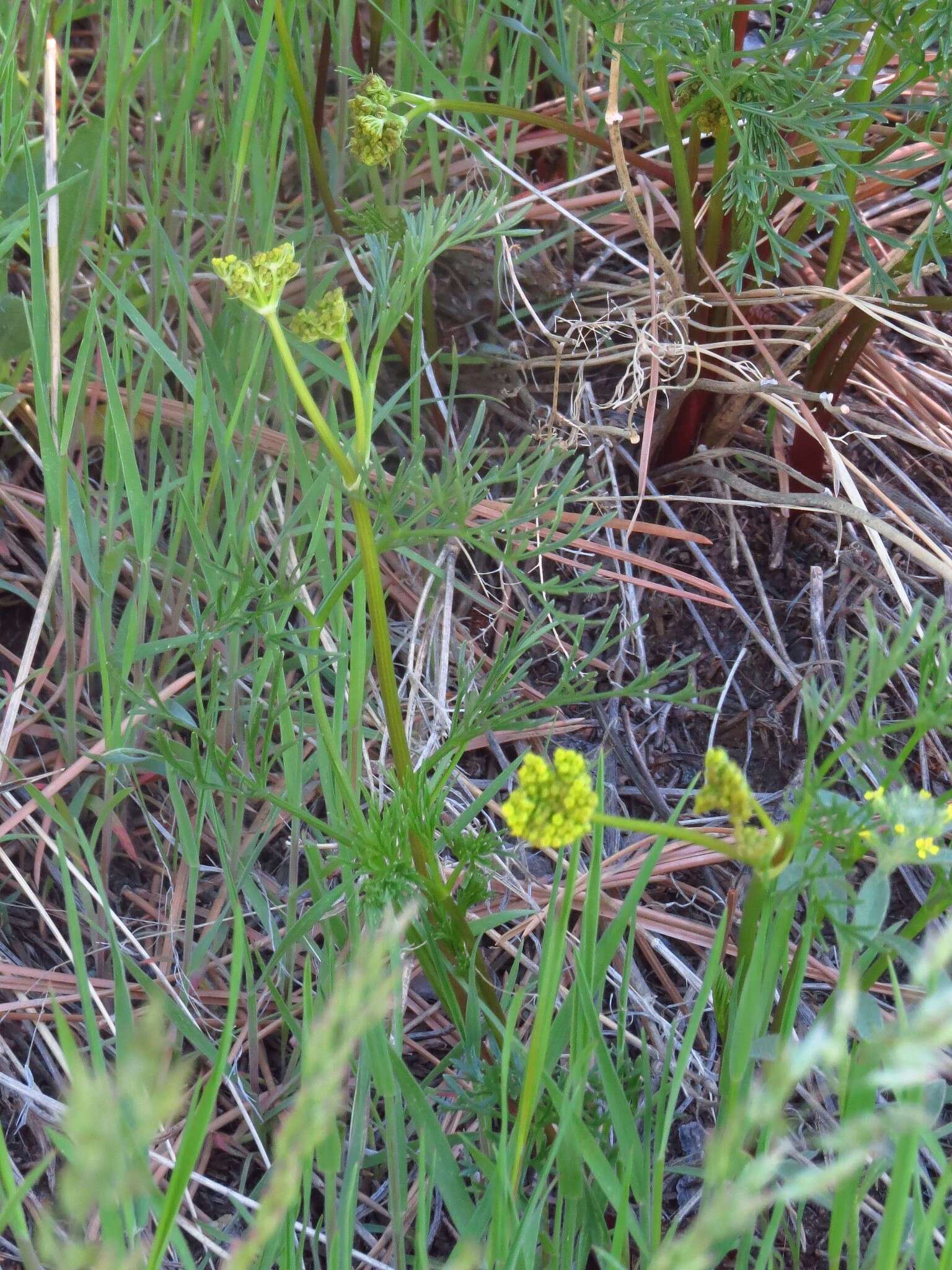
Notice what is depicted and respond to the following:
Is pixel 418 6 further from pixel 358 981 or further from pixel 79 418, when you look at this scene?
pixel 358 981

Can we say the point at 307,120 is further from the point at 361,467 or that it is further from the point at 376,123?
the point at 361,467

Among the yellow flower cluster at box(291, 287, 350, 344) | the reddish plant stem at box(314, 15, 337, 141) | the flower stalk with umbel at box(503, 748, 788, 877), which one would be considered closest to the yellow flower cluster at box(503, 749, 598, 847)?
the flower stalk with umbel at box(503, 748, 788, 877)

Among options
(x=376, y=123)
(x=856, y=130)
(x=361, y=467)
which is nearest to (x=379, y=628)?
(x=361, y=467)

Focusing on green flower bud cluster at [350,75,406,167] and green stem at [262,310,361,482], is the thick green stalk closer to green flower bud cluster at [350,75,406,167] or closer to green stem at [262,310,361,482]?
green stem at [262,310,361,482]

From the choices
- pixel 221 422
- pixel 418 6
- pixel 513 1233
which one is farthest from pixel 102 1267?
pixel 418 6

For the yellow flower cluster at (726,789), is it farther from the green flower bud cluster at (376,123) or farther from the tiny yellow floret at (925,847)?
the green flower bud cluster at (376,123)

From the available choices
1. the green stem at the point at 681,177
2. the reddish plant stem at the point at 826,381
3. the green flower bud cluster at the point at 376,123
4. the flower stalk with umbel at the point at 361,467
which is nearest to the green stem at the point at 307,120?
the green flower bud cluster at the point at 376,123
